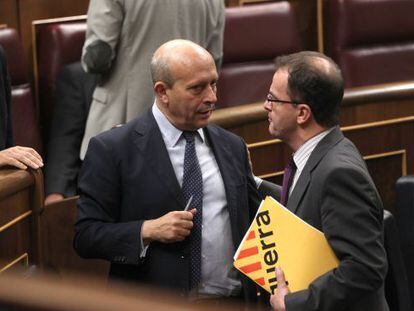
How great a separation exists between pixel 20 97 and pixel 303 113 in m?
1.07

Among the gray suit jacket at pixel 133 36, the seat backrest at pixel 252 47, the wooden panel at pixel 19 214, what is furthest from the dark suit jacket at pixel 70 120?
the wooden panel at pixel 19 214

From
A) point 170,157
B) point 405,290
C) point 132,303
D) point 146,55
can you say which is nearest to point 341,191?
point 170,157

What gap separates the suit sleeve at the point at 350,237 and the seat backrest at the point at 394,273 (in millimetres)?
278

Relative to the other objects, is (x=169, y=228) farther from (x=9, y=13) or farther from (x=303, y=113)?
(x=9, y=13)

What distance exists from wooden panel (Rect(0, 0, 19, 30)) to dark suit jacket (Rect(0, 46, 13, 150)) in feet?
2.31

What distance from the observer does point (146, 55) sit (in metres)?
1.79

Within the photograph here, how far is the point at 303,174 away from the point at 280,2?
144 cm

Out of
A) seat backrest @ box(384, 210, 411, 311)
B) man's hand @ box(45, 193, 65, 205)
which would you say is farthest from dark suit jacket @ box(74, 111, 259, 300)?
man's hand @ box(45, 193, 65, 205)

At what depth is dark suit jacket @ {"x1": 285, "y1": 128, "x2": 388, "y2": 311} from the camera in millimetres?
1018

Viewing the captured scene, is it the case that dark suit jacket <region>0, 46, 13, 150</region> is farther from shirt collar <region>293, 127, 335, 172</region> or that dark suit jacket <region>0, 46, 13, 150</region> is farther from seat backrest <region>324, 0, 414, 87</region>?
seat backrest <region>324, 0, 414, 87</region>

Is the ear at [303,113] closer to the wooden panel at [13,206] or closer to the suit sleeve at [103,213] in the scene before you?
the suit sleeve at [103,213]

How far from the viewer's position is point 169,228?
1.14 meters

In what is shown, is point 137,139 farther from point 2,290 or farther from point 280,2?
point 280,2

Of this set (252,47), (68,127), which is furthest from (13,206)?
(252,47)
